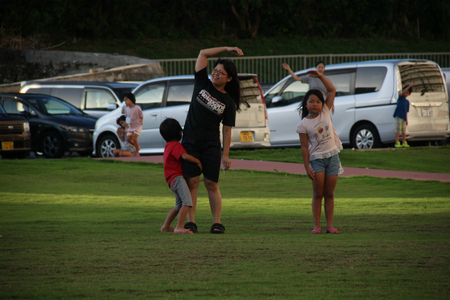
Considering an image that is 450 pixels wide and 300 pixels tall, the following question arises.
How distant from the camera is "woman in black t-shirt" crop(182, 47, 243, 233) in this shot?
296 inches

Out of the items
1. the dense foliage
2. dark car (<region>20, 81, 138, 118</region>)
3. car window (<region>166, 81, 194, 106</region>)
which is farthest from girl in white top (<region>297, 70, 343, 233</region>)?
the dense foliage

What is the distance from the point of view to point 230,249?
617cm

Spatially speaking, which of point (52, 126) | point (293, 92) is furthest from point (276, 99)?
point (52, 126)

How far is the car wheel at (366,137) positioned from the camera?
18.4 metres

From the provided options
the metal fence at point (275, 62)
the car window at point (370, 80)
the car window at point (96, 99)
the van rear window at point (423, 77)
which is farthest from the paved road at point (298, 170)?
the metal fence at point (275, 62)

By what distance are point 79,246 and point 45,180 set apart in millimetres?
8060

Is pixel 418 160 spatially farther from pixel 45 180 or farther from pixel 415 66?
pixel 45 180

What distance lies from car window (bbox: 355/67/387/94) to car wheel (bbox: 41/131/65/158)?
7.94 m

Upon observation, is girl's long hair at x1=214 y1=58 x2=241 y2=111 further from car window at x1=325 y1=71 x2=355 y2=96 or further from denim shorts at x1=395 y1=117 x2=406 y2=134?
car window at x1=325 y1=71 x2=355 y2=96

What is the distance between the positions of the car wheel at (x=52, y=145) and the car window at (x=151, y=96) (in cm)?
257

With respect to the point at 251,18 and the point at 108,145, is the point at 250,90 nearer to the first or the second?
the point at 108,145

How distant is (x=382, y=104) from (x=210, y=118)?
451 inches

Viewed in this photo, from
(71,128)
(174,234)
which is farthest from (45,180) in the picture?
(174,234)

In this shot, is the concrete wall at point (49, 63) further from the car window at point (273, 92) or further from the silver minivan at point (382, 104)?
the silver minivan at point (382, 104)
